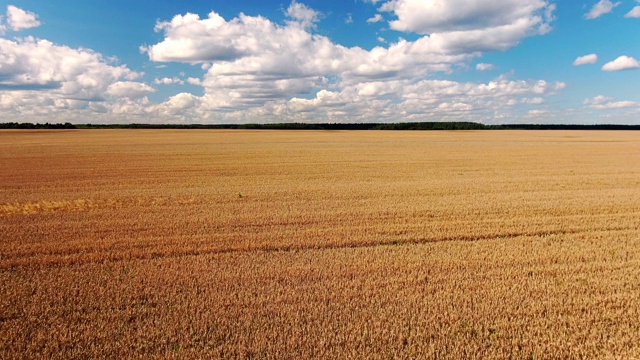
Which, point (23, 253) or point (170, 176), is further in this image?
point (170, 176)

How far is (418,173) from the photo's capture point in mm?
24391

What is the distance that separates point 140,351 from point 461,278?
212 inches

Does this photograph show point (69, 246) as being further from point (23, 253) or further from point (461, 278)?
point (461, 278)

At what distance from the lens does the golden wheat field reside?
5.89 m

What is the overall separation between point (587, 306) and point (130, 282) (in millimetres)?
7496

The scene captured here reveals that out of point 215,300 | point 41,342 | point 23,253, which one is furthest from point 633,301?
point 23,253

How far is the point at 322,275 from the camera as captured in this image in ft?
27.0

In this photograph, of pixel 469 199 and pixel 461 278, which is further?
pixel 469 199

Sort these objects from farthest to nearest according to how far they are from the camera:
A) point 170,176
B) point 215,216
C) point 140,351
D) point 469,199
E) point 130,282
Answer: point 170,176
point 469,199
point 215,216
point 130,282
point 140,351

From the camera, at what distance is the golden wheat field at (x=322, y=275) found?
5.89 meters

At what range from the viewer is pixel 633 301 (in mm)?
7141

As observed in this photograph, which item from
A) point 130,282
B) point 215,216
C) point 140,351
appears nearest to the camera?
point 140,351

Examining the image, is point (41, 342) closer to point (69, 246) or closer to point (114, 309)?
point (114, 309)

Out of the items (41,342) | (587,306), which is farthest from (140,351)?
(587,306)
